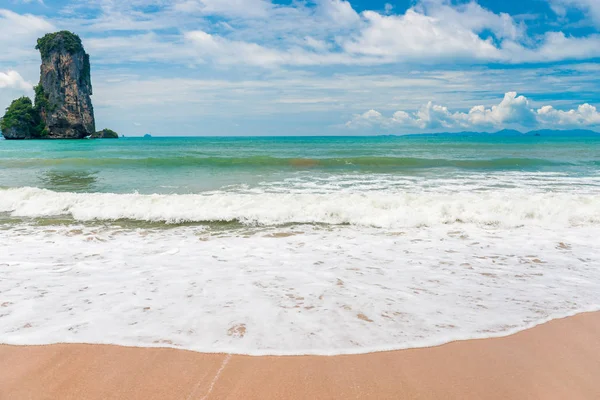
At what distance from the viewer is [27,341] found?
296cm

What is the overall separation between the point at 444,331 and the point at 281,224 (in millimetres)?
4881

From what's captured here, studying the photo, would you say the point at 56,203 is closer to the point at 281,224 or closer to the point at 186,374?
the point at 281,224

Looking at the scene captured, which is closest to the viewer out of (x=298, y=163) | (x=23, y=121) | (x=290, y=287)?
(x=290, y=287)

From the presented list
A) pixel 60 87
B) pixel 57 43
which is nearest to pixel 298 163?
pixel 60 87

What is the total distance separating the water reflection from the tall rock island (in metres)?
74.0

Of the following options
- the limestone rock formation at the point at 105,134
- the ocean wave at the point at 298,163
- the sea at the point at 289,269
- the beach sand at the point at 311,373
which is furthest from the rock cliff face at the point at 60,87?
the beach sand at the point at 311,373

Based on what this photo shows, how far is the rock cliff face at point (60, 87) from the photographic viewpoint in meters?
79.9

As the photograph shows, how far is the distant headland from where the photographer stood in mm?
79312

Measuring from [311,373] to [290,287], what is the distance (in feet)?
5.33

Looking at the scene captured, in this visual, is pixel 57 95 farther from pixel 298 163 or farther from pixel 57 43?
pixel 298 163

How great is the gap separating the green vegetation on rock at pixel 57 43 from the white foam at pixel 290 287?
92.7 metres

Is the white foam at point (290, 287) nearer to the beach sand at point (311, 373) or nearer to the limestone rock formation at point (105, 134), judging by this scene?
the beach sand at point (311, 373)

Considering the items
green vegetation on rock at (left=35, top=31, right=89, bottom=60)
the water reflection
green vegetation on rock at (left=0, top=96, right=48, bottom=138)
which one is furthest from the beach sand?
green vegetation on rock at (left=35, top=31, right=89, bottom=60)

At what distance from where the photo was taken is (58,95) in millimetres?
80250
